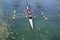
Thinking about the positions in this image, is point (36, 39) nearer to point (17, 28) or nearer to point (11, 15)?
point (17, 28)

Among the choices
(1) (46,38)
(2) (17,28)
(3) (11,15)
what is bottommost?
(1) (46,38)

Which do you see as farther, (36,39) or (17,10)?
(17,10)

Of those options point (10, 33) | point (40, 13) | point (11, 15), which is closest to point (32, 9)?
point (40, 13)

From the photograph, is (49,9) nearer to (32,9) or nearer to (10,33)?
(32,9)

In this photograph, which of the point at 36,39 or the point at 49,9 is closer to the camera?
the point at 36,39

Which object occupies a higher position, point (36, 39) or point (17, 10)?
point (17, 10)

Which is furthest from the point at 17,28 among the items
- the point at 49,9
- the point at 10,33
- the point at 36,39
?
the point at 49,9
